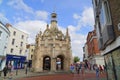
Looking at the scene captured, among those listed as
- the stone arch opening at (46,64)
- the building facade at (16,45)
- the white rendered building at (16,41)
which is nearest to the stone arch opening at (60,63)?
the stone arch opening at (46,64)

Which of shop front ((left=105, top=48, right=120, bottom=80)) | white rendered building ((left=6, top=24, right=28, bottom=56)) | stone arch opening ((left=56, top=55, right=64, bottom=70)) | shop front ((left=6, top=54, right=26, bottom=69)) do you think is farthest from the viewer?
white rendered building ((left=6, top=24, right=28, bottom=56))

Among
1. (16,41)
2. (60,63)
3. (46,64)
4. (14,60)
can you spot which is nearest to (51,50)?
(46,64)

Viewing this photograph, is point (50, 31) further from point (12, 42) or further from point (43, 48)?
point (12, 42)

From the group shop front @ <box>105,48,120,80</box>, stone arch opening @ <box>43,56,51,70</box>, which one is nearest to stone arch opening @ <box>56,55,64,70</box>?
stone arch opening @ <box>43,56,51,70</box>

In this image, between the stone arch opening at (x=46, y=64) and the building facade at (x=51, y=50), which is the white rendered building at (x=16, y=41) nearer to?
the building facade at (x=51, y=50)

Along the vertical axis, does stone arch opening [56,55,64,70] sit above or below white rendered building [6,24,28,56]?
below

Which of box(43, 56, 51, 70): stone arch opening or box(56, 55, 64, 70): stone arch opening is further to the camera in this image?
box(43, 56, 51, 70): stone arch opening

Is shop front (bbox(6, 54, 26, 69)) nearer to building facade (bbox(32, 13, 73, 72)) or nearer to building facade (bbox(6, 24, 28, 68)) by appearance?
building facade (bbox(6, 24, 28, 68))

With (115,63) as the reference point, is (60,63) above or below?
below

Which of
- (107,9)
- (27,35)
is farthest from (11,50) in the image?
(107,9)

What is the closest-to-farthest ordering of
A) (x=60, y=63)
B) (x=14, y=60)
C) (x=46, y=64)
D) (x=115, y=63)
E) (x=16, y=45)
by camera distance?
(x=115, y=63) → (x=14, y=60) → (x=46, y=64) → (x=16, y=45) → (x=60, y=63)

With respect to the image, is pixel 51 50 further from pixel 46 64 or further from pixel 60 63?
pixel 60 63

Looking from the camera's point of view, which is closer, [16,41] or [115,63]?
[115,63]

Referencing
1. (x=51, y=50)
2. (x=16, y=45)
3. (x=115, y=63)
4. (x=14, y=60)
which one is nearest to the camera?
(x=115, y=63)
